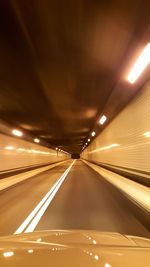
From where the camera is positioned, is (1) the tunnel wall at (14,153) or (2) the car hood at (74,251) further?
(1) the tunnel wall at (14,153)

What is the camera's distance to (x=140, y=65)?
9.25 metres

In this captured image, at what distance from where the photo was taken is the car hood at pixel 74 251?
292 centimetres

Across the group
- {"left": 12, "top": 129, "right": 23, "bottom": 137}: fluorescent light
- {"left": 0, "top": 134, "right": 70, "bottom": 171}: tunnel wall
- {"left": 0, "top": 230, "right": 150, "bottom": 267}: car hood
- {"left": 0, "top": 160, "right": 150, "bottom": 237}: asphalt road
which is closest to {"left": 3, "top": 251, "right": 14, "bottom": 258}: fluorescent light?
{"left": 0, "top": 230, "right": 150, "bottom": 267}: car hood

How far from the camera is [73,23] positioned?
7.12 m

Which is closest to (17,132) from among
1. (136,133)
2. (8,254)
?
(136,133)

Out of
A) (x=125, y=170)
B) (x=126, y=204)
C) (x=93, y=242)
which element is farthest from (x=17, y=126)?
(x=93, y=242)

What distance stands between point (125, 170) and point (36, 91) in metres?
6.77

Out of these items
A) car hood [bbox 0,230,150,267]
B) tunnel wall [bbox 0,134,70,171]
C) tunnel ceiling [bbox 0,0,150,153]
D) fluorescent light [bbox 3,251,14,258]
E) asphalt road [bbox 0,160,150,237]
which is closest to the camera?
car hood [bbox 0,230,150,267]

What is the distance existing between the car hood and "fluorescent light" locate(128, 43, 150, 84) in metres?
5.31

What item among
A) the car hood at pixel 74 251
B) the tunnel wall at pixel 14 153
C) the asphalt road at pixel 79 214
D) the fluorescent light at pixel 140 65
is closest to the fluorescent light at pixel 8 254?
the car hood at pixel 74 251

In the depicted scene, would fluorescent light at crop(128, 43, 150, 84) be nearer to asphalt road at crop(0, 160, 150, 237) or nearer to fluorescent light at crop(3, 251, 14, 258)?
asphalt road at crop(0, 160, 150, 237)

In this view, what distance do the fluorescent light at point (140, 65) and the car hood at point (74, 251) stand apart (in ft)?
17.4

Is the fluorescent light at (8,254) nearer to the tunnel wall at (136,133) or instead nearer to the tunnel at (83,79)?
the tunnel at (83,79)

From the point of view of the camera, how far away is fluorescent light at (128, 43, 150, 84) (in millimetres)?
8256
